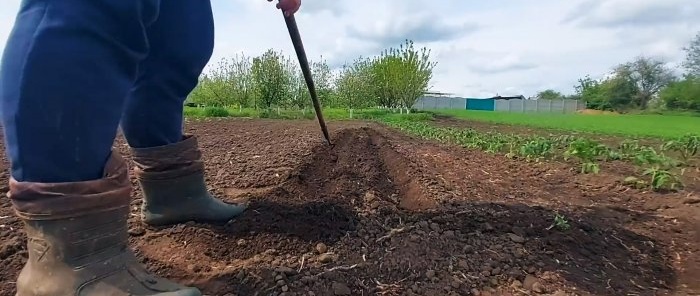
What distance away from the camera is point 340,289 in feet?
4.77

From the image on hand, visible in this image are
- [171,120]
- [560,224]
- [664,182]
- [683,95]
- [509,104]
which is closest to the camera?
[171,120]

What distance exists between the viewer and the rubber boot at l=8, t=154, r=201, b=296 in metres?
1.04

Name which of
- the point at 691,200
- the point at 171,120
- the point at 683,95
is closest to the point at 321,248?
the point at 171,120

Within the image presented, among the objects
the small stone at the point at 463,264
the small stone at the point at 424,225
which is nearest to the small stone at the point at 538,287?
the small stone at the point at 463,264

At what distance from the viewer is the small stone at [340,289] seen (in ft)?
4.74

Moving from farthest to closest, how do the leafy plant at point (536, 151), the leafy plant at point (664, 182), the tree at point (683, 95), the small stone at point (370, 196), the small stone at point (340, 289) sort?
the tree at point (683, 95)
the leafy plant at point (536, 151)
the leafy plant at point (664, 182)
the small stone at point (370, 196)
the small stone at point (340, 289)

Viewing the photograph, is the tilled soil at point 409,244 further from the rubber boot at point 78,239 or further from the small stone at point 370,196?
the rubber boot at point 78,239

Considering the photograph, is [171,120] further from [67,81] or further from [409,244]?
[409,244]

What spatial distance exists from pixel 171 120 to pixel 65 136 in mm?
636

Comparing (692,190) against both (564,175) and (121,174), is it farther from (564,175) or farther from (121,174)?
(121,174)

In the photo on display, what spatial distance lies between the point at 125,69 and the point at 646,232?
92.7 inches

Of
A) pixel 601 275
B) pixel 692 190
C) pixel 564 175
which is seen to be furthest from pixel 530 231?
pixel 564 175

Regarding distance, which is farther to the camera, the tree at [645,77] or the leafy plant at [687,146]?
the tree at [645,77]

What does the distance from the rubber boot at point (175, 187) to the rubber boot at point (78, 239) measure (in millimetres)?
551
